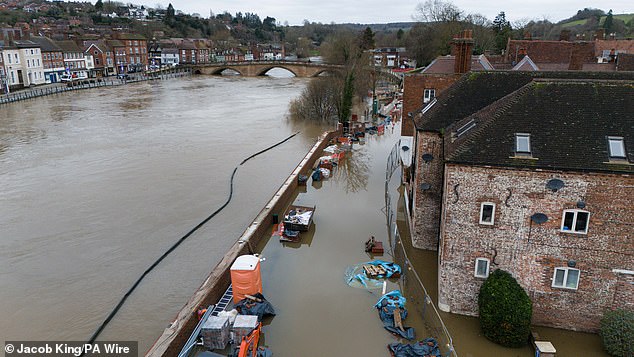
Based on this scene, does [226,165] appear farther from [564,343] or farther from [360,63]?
[360,63]

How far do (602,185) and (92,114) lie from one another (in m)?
51.5

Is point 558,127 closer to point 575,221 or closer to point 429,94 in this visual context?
point 575,221

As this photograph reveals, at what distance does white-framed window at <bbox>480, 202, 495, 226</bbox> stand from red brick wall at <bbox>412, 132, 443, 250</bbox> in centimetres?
413

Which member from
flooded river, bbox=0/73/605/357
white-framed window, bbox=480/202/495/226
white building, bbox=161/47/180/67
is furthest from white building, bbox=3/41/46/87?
white-framed window, bbox=480/202/495/226

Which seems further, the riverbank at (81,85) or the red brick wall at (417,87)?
the riverbank at (81,85)

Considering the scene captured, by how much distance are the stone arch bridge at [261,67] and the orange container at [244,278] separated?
243ft

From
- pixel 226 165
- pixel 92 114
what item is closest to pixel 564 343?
pixel 226 165

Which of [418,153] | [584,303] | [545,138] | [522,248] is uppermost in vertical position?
[545,138]

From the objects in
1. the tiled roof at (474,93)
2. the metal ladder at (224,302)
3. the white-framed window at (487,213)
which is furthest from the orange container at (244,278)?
the tiled roof at (474,93)

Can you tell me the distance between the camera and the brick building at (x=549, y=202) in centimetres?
1105

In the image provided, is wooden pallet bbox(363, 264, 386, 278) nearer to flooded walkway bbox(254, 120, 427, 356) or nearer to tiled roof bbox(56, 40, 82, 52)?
flooded walkway bbox(254, 120, 427, 356)

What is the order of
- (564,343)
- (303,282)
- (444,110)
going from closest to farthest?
(564,343) → (303,282) → (444,110)

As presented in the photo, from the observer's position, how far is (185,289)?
15.7m

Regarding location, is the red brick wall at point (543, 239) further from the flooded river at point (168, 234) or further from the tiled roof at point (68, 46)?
the tiled roof at point (68, 46)
